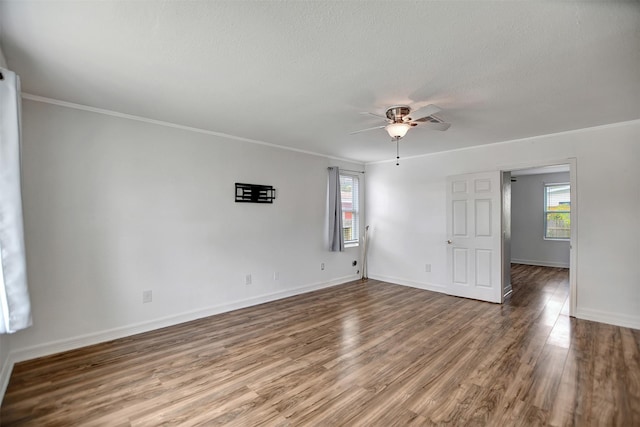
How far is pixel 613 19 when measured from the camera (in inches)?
64.2

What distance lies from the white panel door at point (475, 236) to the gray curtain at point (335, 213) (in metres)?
1.88

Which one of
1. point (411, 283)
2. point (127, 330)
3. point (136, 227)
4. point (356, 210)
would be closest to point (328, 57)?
point (136, 227)

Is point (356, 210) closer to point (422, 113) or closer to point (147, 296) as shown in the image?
point (422, 113)

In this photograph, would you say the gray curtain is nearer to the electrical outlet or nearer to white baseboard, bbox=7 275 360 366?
white baseboard, bbox=7 275 360 366

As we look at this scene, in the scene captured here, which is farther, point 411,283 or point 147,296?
point 411,283

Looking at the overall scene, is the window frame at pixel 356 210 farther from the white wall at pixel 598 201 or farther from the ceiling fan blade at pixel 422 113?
the ceiling fan blade at pixel 422 113

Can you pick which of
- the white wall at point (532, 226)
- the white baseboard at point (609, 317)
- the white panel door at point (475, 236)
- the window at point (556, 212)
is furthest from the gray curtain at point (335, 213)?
the window at point (556, 212)

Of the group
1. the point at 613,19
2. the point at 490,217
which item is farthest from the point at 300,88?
the point at 490,217

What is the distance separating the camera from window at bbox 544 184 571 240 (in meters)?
7.26

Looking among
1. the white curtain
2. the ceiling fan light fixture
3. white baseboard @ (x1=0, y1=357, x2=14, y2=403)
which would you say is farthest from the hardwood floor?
the ceiling fan light fixture

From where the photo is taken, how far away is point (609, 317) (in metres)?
3.60

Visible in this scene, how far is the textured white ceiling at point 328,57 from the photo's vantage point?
62.4 inches

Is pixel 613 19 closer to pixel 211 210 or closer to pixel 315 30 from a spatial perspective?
pixel 315 30

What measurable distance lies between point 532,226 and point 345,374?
769 cm
